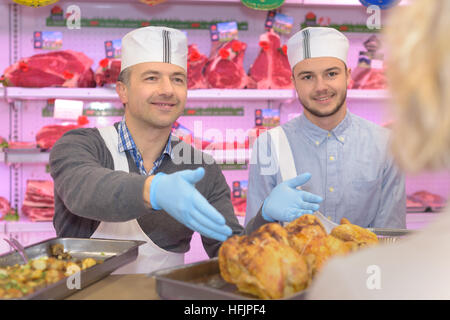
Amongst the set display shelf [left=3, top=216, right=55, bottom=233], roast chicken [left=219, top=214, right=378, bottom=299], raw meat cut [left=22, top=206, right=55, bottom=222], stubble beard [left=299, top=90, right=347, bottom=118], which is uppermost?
stubble beard [left=299, top=90, right=347, bottom=118]

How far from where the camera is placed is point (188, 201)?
4.22 ft

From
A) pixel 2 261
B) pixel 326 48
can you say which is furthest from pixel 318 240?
pixel 326 48

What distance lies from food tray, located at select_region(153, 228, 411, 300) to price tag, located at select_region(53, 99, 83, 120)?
8.20 ft

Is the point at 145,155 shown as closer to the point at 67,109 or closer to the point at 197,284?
the point at 197,284

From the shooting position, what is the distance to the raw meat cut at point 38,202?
11.1 ft

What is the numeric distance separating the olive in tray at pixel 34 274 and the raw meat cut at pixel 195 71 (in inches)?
85.5

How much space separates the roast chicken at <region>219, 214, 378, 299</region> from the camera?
1.07 m

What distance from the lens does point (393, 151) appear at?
0.70 m

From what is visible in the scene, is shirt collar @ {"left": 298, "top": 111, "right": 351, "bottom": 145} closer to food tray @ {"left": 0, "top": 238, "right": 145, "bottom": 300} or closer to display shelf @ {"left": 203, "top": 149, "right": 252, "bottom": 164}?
display shelf @ {"left": 203, "top": 149, "right": 252, "bottom": 164}

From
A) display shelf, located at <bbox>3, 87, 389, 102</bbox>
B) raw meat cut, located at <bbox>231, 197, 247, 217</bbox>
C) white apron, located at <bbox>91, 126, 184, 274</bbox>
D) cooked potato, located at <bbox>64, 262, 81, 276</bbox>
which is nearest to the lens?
cooked potato, located at <bbox>64, 262, 81, 276</bbox>

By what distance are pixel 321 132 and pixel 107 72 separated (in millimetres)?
1667

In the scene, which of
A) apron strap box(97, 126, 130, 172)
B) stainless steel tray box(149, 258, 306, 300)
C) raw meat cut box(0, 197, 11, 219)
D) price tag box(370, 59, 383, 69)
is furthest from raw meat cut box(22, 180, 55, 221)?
price tag box(370, 59, 383, 69)

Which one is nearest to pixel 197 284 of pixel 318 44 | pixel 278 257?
pixel 278 257

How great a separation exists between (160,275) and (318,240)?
0.46 metres
